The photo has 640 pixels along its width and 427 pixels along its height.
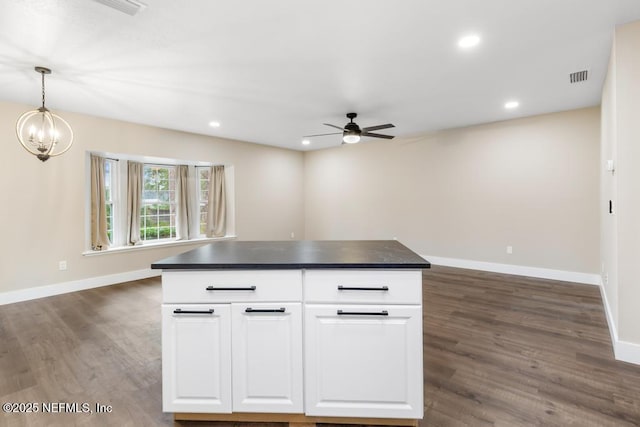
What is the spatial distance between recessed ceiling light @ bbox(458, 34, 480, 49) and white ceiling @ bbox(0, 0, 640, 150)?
0.22ft

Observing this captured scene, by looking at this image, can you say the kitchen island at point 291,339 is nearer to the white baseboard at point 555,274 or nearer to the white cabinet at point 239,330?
the white cabinet at point 239,330

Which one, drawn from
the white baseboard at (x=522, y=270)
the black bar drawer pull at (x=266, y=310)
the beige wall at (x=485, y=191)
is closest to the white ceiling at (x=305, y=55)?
the beige wall at (x=485, y=191)

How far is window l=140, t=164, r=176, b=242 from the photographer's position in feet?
18.1

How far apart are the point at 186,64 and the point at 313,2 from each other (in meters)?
1.50

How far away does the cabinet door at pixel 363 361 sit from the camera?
154 cm

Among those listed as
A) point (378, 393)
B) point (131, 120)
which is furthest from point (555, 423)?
point (131, 120)

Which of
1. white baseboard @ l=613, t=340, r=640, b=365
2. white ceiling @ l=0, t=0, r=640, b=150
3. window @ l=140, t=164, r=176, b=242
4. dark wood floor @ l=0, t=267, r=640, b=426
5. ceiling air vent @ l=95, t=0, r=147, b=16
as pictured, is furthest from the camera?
window @ l=140, t=164, r=176, b=242

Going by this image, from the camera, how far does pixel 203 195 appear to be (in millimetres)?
6297

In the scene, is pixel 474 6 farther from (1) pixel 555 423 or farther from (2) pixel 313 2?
(1) pixel 555 423

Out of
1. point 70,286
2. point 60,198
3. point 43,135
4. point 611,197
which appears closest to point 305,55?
point 43,135

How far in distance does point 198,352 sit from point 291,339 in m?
0.51

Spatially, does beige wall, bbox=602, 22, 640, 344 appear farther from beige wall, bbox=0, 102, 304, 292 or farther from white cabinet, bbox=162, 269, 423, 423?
beige wall, bbox=0, 102, 304, 292

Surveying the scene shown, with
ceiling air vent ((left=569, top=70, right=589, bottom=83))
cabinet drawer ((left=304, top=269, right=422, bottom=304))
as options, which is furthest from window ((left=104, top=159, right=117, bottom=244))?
ceiling air vent ((left=569, top=70, right=589, bottom=83))

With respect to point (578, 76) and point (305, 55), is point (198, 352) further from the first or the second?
point (578, 76)
